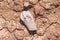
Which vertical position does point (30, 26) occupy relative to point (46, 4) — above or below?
below

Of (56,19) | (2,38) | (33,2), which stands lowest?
(2,38)

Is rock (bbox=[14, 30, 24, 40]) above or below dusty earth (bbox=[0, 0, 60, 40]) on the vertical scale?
below

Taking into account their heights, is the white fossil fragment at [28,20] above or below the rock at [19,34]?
above

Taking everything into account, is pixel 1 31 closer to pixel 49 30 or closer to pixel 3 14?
pixel 3 14

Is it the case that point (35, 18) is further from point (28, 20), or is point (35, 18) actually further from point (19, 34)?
point (19, 34)

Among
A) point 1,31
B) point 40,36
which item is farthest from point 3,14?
point 40,36
